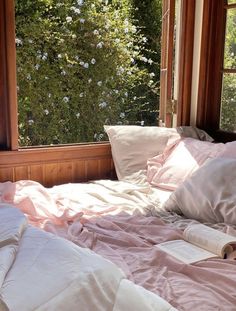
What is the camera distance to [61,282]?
2.85ft

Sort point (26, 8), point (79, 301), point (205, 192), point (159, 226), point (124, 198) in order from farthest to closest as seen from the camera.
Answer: point (26, 8), point (124, 198), point (205, 192), point (159, 226), point (79, 301)

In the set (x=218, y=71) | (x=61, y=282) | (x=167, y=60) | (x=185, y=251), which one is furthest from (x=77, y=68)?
(x=61, y=282)

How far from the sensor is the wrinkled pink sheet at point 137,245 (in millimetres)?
1230

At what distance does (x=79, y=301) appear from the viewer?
2.77 ft

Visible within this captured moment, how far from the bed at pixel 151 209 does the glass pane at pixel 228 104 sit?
A: 7.5 inches

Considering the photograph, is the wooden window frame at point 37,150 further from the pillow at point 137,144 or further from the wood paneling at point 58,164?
the pillow at point 137,144

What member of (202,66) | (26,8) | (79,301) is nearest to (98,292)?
(79,301)

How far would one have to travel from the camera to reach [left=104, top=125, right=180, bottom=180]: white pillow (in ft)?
8.71

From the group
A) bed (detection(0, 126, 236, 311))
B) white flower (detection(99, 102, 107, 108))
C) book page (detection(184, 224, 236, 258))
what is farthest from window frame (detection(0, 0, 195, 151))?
book page (detection(184, 224, 236, 258))

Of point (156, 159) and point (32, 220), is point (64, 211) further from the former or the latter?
point (156, 159)

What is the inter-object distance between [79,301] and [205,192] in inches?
47.4

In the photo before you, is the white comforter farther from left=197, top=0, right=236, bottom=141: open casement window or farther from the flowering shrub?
the flowering shrub

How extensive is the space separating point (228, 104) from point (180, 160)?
653 millimetres

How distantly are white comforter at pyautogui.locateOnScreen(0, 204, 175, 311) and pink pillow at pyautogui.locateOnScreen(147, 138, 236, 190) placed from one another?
1.41m
